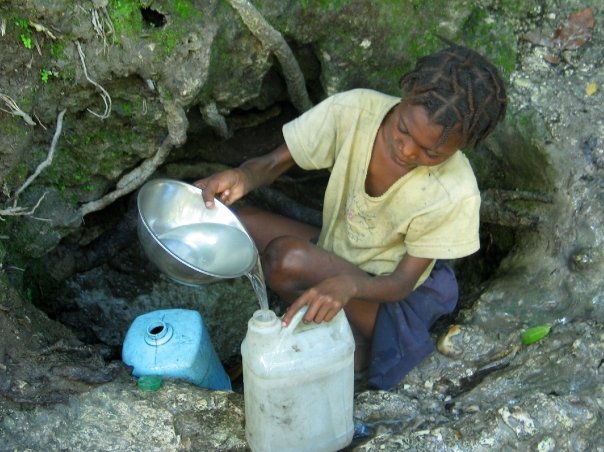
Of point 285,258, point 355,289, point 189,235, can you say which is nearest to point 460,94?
point 355,289

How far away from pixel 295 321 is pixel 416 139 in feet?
1.61

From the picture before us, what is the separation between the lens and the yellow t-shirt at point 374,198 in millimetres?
1889

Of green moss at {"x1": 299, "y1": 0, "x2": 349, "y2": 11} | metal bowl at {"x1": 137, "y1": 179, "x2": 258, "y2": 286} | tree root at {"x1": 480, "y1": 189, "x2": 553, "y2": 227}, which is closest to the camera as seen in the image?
metal bowl at {"x1": 137, "y1": 179, "x2": 258, "y2": 286}

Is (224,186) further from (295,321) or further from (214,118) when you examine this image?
(295,321)

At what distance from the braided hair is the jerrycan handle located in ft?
1.56

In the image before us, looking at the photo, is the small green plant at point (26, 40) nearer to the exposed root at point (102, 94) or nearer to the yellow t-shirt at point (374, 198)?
the exposed root at point (102, 94)

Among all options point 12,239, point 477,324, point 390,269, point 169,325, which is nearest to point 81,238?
point 12,239

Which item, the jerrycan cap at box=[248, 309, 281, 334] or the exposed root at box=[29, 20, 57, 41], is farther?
the exposed root at box=[29, 20, 57, 41]

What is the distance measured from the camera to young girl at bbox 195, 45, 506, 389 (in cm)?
172

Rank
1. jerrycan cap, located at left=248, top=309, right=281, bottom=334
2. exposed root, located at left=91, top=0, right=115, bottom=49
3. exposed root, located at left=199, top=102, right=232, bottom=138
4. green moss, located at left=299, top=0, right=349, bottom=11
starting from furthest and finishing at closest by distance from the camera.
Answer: exposed root, located at left=199, top=102, right=232, bottom=138, green moss, located at left=299, top=0, right=349, bottom=11, exposed root, located at left=91, top=0, right=115, bottom=49, jerrycan cap, located at left=248, top=309, right=281, bottom=334

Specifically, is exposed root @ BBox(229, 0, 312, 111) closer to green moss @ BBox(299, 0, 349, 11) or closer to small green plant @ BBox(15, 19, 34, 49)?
green moss @ BBox(299, 0, 349, 11)

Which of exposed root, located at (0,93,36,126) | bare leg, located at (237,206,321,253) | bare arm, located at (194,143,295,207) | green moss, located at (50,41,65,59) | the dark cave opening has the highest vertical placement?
the dark cave opening

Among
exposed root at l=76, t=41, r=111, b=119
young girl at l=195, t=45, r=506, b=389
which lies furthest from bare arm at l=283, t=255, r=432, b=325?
exposed root at l=76, t=41, r=111, b=119

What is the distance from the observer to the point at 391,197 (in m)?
1.95
